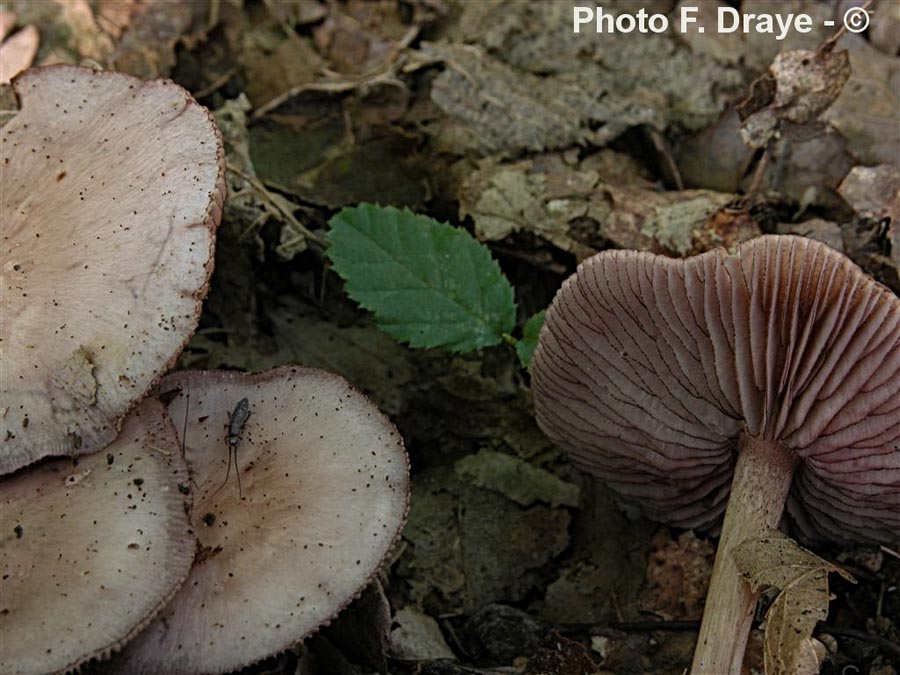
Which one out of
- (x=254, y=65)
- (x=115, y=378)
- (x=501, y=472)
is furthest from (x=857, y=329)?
(x=254, y=65)

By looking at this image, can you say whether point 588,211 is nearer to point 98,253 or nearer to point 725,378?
point 725,378

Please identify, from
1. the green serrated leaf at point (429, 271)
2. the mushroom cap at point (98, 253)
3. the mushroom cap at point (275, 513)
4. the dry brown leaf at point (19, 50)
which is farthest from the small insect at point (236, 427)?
the dry brown leaf at point (19, 50)

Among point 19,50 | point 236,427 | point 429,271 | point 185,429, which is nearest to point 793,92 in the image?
point 429,271

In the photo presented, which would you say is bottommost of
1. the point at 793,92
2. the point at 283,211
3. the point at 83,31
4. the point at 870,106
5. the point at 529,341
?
the point at 529,341

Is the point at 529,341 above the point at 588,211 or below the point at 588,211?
below

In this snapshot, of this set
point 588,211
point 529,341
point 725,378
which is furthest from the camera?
point 588,211

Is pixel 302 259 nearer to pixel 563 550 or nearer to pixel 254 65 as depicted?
pixel 254 65

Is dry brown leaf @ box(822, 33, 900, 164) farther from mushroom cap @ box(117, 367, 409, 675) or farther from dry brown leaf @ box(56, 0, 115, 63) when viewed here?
dry brown leaf @ box(56, 0, 115, 63)
